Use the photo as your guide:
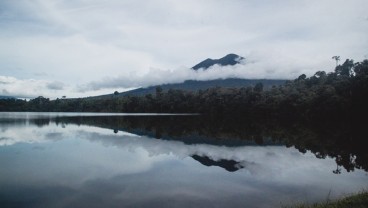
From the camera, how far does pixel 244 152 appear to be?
35562mm

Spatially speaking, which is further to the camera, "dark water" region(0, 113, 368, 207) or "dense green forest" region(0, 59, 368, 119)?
"dense green forest" region(0, 59, 368, 119)

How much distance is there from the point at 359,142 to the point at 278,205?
31.2m

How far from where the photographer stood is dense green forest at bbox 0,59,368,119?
292ft

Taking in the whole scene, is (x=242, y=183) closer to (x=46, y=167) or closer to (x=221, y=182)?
(x=221, y=182)

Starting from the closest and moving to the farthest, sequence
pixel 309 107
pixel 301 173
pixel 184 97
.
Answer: pixel 301 173 < pixel 309 107 < pixel 184 97

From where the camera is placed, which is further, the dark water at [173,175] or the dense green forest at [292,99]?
the dense green forest at [292,99]

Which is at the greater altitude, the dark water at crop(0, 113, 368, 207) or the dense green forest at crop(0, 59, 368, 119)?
the dense green forest at crop(0, 59, 368, 119)

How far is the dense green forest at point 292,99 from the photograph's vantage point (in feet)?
292

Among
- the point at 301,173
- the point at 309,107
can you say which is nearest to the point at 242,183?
the point at 301,173

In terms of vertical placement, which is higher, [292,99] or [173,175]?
[292,99]

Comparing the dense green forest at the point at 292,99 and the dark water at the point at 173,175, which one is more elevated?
the dense green forest at the point at 292,99

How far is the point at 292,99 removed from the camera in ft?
360

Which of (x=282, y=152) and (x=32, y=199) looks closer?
(x=32, y=199)

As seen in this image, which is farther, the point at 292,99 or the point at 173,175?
the point at 292,99
